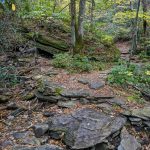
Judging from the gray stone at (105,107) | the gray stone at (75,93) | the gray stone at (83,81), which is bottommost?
the gray stone at (105,107)

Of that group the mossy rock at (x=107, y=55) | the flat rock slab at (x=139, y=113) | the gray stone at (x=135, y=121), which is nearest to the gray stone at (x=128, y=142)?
the gray stone at (x=135, y=121)

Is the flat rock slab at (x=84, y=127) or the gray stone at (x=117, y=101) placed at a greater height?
the gray stone at (x=117, y=101)

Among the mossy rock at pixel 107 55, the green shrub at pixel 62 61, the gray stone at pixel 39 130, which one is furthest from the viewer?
the mossy rock at pixel 107 55

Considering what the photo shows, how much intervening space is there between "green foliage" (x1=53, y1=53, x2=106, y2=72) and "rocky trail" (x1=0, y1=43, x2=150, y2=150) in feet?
3.14

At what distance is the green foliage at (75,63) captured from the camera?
415 inches

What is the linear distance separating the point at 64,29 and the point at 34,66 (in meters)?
4.03

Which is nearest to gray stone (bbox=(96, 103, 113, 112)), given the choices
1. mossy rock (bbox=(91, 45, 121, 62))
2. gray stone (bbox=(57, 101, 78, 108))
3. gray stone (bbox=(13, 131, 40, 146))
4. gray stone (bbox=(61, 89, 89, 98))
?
gray stone (bbox=(61, 89, 89, 98))

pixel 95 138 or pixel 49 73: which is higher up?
pixel 49 73

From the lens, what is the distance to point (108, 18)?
28.5 meters

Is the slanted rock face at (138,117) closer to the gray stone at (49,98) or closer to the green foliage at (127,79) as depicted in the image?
the green foliage at (127,79)

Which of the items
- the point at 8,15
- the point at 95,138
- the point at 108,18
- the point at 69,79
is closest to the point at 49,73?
the point at 69,79

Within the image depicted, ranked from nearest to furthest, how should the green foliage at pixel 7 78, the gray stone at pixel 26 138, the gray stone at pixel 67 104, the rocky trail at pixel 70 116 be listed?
1. the gray stone at pixel 26 138
2. the rocky trail at pixel 70 116
3. the gray stone at pixel 67 104
4. the green foliage at pixel 7 78

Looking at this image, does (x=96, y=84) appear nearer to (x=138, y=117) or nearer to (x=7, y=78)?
(x=138, y=117)

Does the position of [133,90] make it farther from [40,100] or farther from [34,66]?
[34,66]
